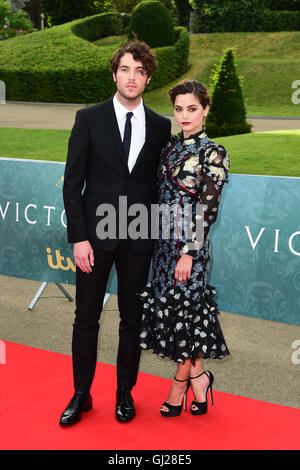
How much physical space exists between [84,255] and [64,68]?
23.8 metres

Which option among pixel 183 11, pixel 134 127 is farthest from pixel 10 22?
pixel 134 127

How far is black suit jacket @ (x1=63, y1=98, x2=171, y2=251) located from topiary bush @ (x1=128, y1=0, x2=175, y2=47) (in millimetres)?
26676

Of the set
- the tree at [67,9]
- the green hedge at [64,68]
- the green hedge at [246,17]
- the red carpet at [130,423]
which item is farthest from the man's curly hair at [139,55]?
the tree at [67,9]

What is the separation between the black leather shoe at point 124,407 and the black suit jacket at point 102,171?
3.23ft

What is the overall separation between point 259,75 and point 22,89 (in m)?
11.4

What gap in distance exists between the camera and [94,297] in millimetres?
3578

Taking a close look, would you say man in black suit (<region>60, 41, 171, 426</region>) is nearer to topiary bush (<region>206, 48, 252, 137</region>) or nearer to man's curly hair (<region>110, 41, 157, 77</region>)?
man's curly hair (<region>110, 41, 157, 77</region>)

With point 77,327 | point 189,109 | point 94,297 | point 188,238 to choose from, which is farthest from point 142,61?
point 77,327

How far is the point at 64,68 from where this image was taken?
25672mm

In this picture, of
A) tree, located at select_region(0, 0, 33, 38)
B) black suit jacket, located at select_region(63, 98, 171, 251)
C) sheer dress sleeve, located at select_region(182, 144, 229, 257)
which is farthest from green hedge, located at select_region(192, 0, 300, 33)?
sheer dress sleeve, located at select_region(182, 144, 229, 257)

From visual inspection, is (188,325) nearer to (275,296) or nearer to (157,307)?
(157,307)

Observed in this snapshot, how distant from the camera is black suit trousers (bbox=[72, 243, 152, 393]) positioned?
356 cm

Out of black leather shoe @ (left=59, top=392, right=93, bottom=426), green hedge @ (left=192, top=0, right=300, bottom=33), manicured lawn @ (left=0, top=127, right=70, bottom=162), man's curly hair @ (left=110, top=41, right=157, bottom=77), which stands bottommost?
manicured lawn @ (left=0, top=127, right=70, bottom=162)
